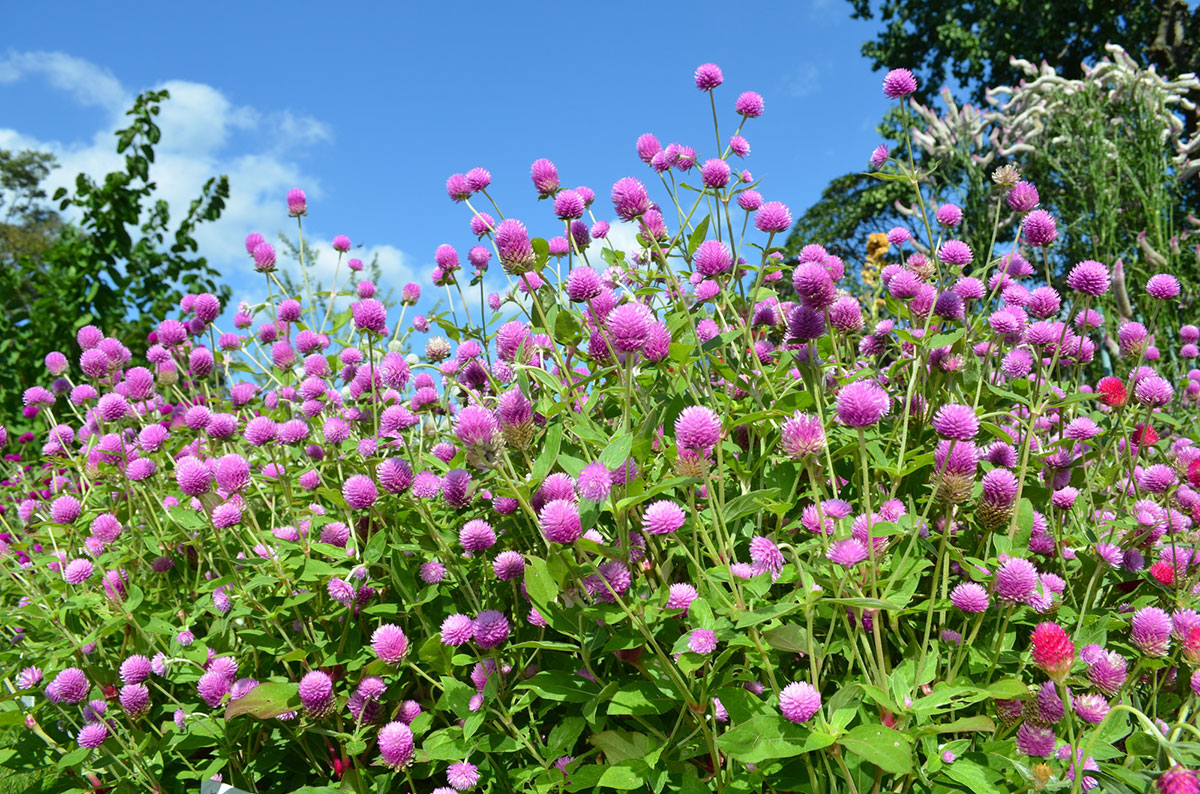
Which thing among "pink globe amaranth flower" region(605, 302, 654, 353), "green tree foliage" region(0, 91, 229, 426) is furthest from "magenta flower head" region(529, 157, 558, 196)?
"green tree foliage" region(0, 91, 229, 426)

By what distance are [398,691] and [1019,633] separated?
4.78ft

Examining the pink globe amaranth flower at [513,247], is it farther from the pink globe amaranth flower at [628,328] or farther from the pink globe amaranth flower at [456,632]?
the pink globe amaranth flower at [456,632]

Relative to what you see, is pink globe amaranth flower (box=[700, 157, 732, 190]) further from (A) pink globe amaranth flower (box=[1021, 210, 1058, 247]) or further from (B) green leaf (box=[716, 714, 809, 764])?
(B) green leaf (box=[716, 714, 809, 764])

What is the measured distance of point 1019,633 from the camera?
1.80m

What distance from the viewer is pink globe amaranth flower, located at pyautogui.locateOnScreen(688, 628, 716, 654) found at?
4.11 ft

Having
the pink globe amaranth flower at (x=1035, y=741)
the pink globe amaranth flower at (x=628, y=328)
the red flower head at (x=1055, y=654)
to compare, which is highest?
the pink globe amaranth flower at (x=628, y=328)

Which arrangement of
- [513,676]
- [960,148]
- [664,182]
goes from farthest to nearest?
1. [960,148]
2. [664,182]
3. [513,676]

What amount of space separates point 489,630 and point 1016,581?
1011 mm

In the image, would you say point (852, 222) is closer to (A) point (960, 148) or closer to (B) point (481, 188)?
(A) point (960, 148)

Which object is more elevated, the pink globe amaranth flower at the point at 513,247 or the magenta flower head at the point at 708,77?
the magenta flower head at the point at 708,77

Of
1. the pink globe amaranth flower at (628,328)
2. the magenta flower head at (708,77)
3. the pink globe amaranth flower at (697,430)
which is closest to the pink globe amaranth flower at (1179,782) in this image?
the pink globe amaranth flower at (697,430)

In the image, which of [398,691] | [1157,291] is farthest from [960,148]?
[398,691]

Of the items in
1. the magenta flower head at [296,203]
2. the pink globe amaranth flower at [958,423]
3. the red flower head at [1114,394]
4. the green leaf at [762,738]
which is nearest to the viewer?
the green leaf at [762,738]

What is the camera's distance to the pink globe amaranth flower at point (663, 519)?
1405 mm
